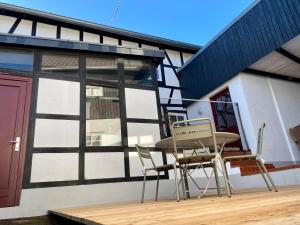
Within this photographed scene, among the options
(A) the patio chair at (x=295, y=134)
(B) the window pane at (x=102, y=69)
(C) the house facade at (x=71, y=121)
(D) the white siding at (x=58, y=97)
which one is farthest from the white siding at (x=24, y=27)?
(A) the patio chair at (x=295, y=134)

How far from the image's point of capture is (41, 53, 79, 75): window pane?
4125 mm

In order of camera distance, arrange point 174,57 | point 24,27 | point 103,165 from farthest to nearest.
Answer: point 174,57 → point 24,27 → point 103,165

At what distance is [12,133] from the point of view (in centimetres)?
348

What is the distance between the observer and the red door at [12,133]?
10.6ft

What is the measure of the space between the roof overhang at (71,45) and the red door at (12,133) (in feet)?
2.13

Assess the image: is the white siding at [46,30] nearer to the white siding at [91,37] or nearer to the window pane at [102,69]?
the white siding at [91,37]

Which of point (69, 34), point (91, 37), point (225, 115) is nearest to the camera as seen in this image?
point (225, 115)

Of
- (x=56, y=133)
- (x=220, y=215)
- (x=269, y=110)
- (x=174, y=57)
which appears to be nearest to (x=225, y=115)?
(x=269, y=110)

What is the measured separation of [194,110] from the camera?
7.90 meters

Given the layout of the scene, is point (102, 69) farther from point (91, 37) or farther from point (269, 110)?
point (269, 110)

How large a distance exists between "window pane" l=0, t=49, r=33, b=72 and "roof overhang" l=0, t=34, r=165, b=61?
0.15m

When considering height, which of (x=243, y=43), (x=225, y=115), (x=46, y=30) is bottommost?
(x=225, y=115)

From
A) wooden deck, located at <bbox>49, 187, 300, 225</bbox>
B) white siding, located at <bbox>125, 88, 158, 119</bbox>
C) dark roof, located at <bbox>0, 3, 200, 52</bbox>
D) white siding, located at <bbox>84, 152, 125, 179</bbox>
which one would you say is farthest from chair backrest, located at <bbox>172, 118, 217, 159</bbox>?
dark roof, located at <bbox>0, 3, 200, 52</bbox>

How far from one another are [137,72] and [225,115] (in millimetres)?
3281
